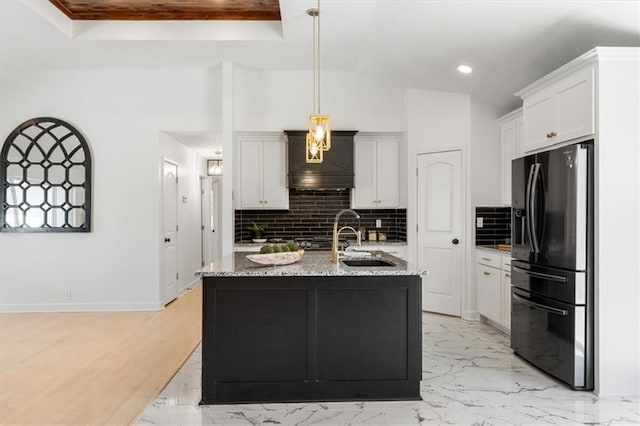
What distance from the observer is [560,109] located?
326 centimetres

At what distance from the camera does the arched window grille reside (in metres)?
5.44

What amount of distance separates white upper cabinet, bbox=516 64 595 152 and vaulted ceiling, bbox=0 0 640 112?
1.54ft

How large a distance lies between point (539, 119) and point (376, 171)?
2.47m

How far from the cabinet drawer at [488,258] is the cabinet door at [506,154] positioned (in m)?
0.62

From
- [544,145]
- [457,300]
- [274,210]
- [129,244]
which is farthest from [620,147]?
[129,244]

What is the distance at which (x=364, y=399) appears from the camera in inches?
113

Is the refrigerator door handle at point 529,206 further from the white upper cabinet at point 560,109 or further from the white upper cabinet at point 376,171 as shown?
the white upper cabinet at point 376,171

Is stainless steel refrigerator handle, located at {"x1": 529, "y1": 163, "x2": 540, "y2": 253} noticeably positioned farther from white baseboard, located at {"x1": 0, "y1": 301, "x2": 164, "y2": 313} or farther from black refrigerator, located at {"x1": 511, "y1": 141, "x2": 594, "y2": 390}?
white baseboard, located at {"x1": 0, "y1": 301, "x2": 164, "y2": 313}

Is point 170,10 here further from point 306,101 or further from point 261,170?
point 261,170

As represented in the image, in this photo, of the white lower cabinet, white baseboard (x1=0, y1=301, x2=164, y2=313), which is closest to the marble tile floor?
the white lower cabinet

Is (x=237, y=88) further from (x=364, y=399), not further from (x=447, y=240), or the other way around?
(x=364, y=399)

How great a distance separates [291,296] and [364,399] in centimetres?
83

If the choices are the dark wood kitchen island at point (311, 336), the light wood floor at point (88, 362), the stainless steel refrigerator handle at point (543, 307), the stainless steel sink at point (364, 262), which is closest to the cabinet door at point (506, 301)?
the stainless steel refrigerator handle at point (543, 307)

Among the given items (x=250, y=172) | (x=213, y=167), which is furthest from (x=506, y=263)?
(x=213, y=167)
